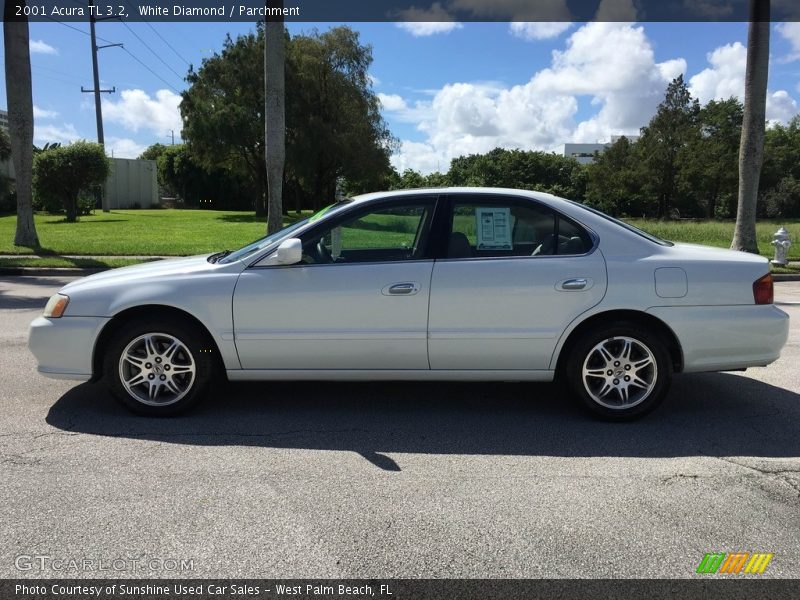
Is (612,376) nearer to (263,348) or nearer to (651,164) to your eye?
(263,348)

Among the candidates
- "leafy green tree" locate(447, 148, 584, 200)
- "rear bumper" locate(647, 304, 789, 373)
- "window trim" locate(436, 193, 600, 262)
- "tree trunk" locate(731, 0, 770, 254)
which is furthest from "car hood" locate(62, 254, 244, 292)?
"leafy green tree" locate(447, 148, 584, 200)

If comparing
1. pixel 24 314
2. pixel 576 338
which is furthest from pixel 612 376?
pixel 24 314

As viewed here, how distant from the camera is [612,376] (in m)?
4.44

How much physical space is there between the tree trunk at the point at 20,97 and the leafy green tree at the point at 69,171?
22.4m

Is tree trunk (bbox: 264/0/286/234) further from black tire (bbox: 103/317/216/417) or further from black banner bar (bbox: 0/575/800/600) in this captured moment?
black banner bar (bbox: 0/575/800/600)

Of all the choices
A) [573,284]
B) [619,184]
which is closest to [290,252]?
[573,284]

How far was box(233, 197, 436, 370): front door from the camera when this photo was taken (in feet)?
14.4

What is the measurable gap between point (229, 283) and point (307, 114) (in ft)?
125

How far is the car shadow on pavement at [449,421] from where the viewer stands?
4074mm

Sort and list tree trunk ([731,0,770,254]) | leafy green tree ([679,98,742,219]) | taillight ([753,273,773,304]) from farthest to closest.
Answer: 1. leafy green tree ([679,98,742,219])
2. tree trunk ([731,0,770,254])
3. taillight ([753,273,773,304])

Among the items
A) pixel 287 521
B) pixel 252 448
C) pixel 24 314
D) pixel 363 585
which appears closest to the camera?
pixel 363 585

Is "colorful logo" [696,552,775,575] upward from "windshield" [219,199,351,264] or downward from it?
downward

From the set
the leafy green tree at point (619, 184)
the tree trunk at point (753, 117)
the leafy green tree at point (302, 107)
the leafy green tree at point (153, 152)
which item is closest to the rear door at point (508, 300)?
the tree trunk at point (753, 117)

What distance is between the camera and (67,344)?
14.6 feet
